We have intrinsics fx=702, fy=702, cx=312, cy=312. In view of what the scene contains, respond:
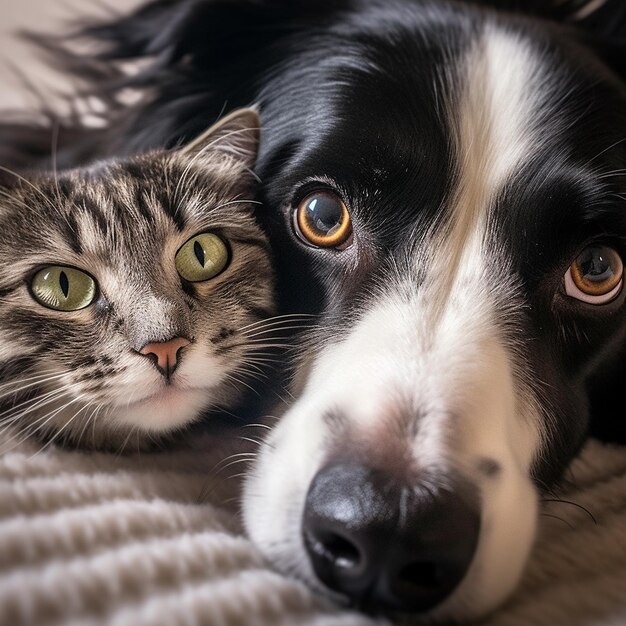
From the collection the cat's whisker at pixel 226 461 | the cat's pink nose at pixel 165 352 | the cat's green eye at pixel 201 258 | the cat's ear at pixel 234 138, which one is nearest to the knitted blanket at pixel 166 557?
the cat's whisker at pixel 226 461

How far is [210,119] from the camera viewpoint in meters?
1.24

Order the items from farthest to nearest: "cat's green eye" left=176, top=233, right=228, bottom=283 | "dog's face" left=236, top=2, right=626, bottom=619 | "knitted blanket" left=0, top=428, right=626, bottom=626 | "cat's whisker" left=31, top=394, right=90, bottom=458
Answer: "cat's green eye" left=176, top=233, right=228, bottom=283 < "cat's whisker" left=31, top=394, right=90, bottom=458 < "dog's face" left=236, top=2, right=626, bottom=619 < "knitted blanket" left=0, top=428, right=626, bottom=626

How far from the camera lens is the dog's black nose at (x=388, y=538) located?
25.5 inches

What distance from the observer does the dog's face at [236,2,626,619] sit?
70cm

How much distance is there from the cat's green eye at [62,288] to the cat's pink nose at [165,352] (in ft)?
0.35

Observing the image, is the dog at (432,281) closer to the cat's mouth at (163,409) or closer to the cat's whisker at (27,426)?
the cat's mouth at (163,409)

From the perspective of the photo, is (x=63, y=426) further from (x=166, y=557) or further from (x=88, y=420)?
(x=166, y=557)

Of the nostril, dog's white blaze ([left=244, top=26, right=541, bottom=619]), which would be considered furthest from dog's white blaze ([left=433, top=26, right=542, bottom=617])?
the nostril

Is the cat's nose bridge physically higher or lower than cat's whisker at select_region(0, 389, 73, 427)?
higher

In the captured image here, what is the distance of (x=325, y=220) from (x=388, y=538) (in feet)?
1.53

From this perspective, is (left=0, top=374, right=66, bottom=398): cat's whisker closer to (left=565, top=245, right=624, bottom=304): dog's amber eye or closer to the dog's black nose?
the dog's black nose

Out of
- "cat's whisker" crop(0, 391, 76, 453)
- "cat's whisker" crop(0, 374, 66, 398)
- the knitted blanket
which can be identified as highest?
the knitted blanket

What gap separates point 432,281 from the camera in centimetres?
91

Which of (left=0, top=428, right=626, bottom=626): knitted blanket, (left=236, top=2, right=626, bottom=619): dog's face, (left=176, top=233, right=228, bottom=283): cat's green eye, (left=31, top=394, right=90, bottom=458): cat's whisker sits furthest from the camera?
(left=176, top=233, right=228, bottom=283): cat's green eye
